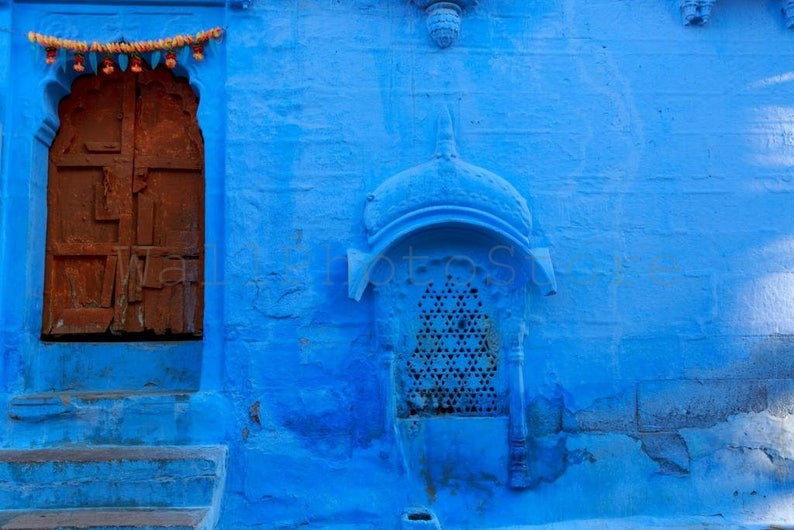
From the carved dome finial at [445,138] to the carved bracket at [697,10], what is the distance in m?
1.65

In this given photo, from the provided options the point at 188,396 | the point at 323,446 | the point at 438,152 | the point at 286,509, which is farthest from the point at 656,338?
the point at 188,396

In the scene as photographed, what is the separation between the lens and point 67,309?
4473 mm

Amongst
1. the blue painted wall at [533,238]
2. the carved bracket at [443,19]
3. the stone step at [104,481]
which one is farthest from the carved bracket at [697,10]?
the stone step at [104,481]

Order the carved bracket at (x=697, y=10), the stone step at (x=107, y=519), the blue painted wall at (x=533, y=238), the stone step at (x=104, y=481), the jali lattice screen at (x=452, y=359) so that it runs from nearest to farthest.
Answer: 1. the stone step at (x=107, y=519)
2. the stone step at (x=104, y=481)
3. the blue painted wall at (x=533, y=238)
4. the jali lattice screen at (x=452, y=359)
5. the carved bracket at (x=697, y=10)

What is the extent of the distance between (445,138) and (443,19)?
73 cm

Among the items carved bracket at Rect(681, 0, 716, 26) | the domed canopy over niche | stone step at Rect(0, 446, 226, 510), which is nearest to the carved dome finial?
the domed canopy over niche

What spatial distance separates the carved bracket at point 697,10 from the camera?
4.47 metres

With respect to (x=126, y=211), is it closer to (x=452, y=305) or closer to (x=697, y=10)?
(x=452, y=305)

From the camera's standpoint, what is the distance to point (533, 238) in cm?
433

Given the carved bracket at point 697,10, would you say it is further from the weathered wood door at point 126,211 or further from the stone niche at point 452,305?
the weathered wood door at point 126,211

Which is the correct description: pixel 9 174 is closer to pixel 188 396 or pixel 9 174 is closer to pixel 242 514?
pixel 188 396

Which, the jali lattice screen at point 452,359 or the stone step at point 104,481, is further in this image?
the jali lattice screen at point 452,359

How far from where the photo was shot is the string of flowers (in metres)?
4.29

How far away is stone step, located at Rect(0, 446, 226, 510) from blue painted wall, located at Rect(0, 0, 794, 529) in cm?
27
